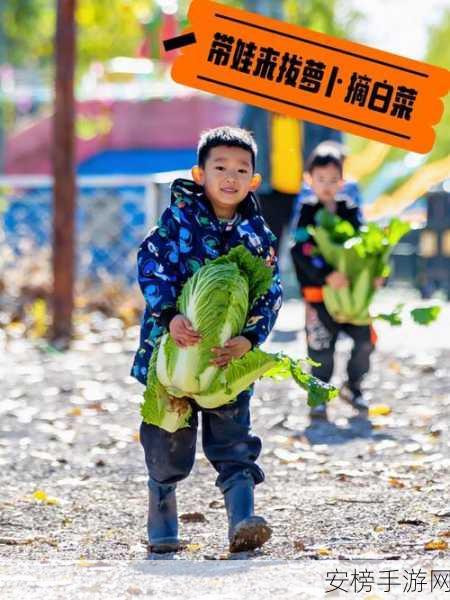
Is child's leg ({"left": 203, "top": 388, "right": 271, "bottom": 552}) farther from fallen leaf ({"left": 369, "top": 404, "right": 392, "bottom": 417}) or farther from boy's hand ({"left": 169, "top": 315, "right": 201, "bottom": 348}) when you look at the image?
fallen leaf ({"left": 369, "top": 404, "right": 392, "bottom": 417})

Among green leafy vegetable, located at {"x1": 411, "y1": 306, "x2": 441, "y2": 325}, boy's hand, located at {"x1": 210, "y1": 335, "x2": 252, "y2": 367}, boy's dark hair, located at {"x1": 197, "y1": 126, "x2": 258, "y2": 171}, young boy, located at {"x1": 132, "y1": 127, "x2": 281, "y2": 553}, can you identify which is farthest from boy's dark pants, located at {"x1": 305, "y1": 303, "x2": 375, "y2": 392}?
boy's hand, located at {"x1": 210, "y1": 335, "x2": 252, "y2": 367}

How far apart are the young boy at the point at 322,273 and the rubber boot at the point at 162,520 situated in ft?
10.4

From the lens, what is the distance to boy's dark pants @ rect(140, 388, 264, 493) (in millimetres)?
5293

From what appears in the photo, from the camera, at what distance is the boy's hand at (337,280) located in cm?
832

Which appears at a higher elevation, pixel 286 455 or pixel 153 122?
pixel 153 122

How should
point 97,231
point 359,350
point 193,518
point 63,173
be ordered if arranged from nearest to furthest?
point 193,518 → point 359,350 → point 63,173 → point 97,231

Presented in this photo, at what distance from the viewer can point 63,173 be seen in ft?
40.9

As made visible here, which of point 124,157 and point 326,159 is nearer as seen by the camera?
point 326,159

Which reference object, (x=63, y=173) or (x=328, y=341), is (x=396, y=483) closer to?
(x=328, y=341)

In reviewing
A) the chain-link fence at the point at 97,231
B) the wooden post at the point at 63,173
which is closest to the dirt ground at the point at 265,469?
the wooden post at the point at 63,173

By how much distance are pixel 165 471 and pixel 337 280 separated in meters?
3.21

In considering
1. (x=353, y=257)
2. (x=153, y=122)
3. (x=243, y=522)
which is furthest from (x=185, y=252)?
(x=153, y=122)

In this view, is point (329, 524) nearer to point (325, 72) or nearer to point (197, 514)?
point (197, 514)

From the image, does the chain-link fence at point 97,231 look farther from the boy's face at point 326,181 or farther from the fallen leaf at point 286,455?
the fallen leaf at point 286,455
